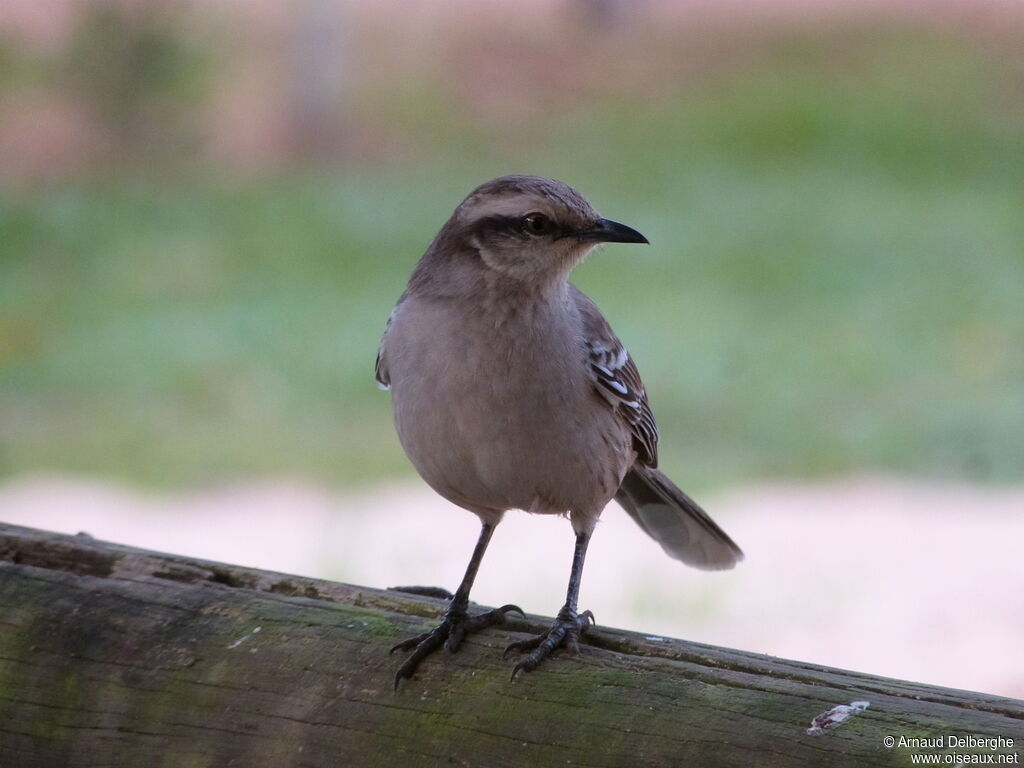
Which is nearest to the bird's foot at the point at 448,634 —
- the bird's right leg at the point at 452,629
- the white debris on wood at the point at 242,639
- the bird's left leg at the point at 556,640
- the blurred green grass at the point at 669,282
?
the bird's right leg at the point at 452,629

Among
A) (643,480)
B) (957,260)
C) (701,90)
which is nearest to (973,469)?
(957,260)

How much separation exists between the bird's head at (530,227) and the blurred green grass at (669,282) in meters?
6.70

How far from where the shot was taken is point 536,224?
3736 millimetres

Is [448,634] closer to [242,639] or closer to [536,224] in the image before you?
[242,639]

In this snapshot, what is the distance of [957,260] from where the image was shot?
13953 millimetres

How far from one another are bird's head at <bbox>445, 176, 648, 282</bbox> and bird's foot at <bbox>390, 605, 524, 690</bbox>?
0.93 m

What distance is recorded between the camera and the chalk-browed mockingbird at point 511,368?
11.7 feet

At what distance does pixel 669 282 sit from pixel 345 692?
37.5 ft

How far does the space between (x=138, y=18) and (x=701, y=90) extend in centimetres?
724

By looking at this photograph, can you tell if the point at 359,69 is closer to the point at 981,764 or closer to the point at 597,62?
the point at 597,62

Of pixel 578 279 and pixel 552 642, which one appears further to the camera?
pixel 578 279

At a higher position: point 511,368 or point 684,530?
point 511,368

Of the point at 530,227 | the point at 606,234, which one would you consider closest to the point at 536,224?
the point at 530,227

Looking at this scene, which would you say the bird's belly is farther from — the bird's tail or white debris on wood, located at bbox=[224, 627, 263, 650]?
white debris on wood, located at bbox=[224, 627, 263, 650]
